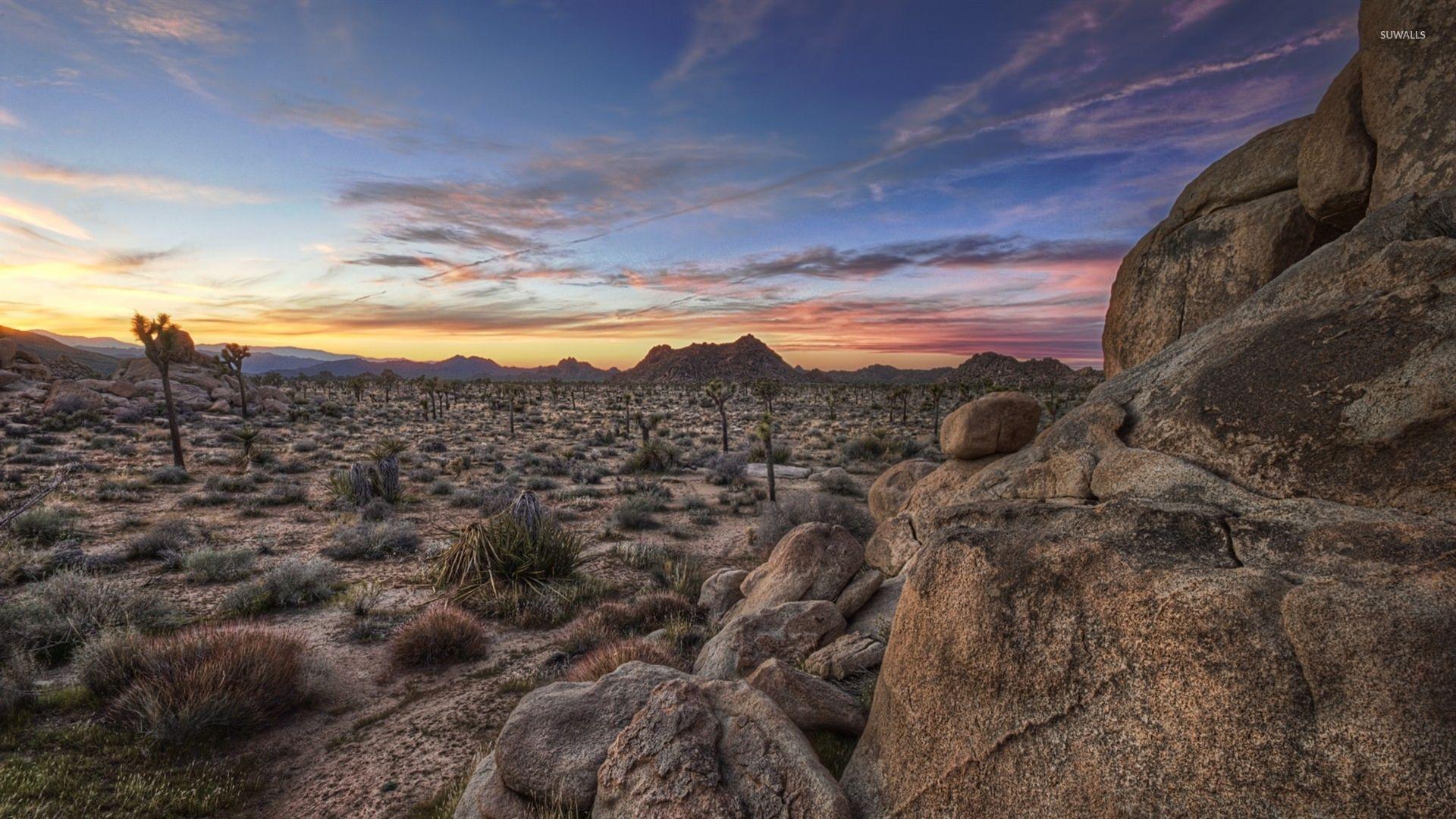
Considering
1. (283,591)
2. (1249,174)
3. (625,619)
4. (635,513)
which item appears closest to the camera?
(1249,174)

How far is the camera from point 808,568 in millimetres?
7590

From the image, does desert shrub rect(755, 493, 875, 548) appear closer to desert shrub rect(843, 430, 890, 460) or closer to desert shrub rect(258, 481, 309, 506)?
desert shrub rect(843, 430, 890, 460)

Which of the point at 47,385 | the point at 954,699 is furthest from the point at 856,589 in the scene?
the point at 47,385

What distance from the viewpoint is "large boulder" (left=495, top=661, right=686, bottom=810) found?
385 centimetres

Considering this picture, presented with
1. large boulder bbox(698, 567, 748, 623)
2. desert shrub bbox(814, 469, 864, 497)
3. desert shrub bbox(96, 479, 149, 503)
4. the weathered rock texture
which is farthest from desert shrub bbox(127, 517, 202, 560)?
desert shrub bbox(814, 469, 864, 497)

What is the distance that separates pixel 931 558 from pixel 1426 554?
2085mm

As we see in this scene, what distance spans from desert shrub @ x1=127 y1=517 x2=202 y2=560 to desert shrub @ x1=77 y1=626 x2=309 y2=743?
20.6 ft

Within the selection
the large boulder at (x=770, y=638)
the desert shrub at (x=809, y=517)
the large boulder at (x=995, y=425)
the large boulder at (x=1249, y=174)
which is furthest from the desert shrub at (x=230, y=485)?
the large boulder at (x=1249, y=174)

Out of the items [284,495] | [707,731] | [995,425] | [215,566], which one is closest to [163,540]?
[215,566]

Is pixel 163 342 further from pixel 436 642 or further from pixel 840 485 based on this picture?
pixel 840 485

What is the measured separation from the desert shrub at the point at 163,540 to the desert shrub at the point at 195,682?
6.26m

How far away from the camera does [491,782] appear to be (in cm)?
420

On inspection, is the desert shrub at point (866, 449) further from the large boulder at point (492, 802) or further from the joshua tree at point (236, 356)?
the joshua tree at point (236, 356)

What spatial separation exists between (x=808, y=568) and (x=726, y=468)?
48.9 feet
